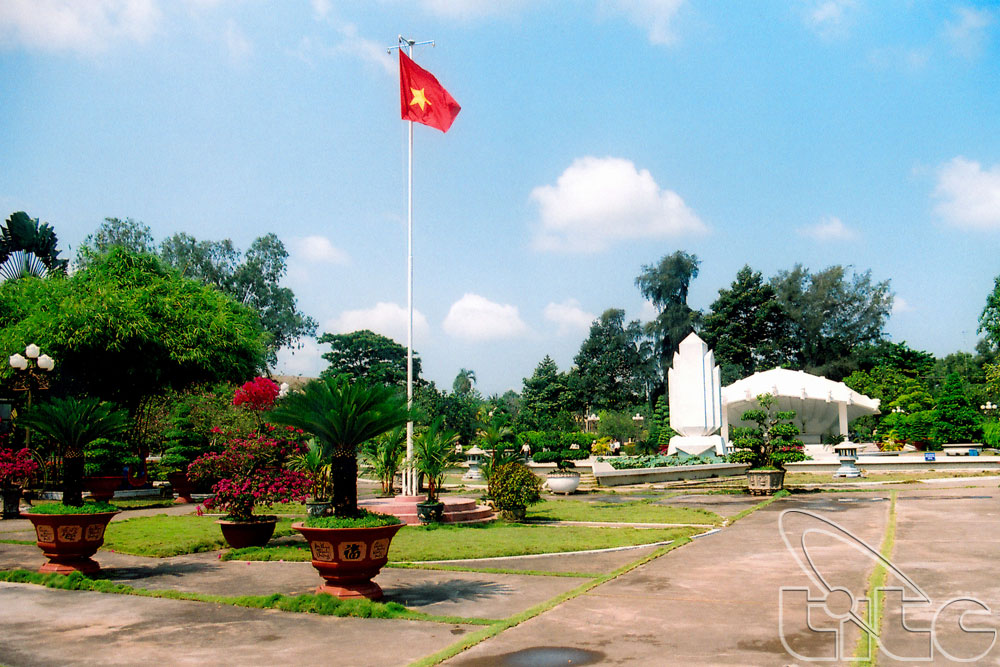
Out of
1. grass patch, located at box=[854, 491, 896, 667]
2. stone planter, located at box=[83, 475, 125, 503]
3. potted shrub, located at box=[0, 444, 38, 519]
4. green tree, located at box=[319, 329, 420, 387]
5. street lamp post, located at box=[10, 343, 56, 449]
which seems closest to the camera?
grass patch, located at box=[854, 491, 896, 667]

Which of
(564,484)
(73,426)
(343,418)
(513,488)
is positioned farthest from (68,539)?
(564,484)

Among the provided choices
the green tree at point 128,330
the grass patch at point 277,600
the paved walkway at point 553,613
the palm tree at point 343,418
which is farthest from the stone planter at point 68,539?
the green tree at point 128,330

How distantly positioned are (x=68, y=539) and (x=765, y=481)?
744 inches

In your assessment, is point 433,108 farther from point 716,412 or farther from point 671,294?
point 671,294

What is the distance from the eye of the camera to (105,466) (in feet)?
82.6

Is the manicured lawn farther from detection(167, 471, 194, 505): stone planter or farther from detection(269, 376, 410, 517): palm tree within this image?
detection(167, 471, 194, 505): stone planter

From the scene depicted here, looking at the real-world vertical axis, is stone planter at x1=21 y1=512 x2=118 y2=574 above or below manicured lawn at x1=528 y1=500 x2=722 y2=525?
above

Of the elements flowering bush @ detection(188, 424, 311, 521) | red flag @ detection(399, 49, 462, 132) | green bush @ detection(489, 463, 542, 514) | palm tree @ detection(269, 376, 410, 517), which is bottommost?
→ green bush @ detection(489, 463, 542, 514)

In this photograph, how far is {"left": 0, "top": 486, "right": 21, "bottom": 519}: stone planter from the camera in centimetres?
1819

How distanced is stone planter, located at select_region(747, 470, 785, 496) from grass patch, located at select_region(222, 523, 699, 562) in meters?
9.84

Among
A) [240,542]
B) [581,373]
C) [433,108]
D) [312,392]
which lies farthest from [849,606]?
[581,373]

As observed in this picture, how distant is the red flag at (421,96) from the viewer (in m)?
18.6

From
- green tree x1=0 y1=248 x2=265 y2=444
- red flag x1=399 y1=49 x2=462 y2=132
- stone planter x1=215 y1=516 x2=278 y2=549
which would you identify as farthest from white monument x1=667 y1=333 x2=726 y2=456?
stone planter x1=215 y1=516 x2=278 y2=549

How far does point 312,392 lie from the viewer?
8.43 meters
